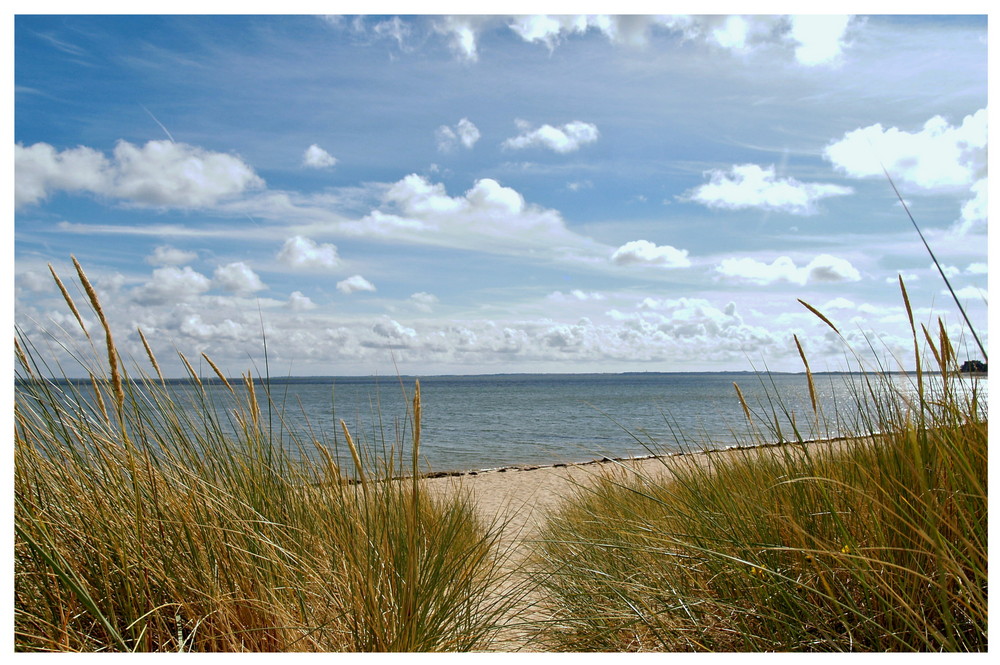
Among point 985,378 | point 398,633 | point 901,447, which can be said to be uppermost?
point 985,378

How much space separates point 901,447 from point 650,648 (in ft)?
3.73

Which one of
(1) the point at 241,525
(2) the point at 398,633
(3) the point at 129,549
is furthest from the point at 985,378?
(3) the point at 129,549

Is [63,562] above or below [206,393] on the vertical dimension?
below

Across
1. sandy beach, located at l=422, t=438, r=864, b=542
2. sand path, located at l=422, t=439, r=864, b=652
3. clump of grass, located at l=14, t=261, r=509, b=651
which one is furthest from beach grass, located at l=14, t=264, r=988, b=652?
sandy beach, located at l=422, t=438, r=864, b=542

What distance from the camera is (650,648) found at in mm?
2230

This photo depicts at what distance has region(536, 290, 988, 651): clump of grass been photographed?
5.98 feet

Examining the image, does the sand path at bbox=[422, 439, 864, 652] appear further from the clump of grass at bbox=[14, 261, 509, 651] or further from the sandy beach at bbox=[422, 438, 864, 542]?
the clump of grass at bbox=[14, 261, 509, 651]

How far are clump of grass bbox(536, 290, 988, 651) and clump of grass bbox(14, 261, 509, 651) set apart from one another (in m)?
0.60

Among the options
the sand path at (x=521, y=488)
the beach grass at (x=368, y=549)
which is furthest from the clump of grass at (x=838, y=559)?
the sand path at (x=521, y=488)

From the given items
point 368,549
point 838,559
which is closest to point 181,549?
point 368,549

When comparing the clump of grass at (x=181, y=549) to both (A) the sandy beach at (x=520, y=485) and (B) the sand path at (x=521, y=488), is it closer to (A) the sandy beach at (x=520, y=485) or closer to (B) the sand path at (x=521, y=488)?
(B) the sand path at (x=521, y=488)
